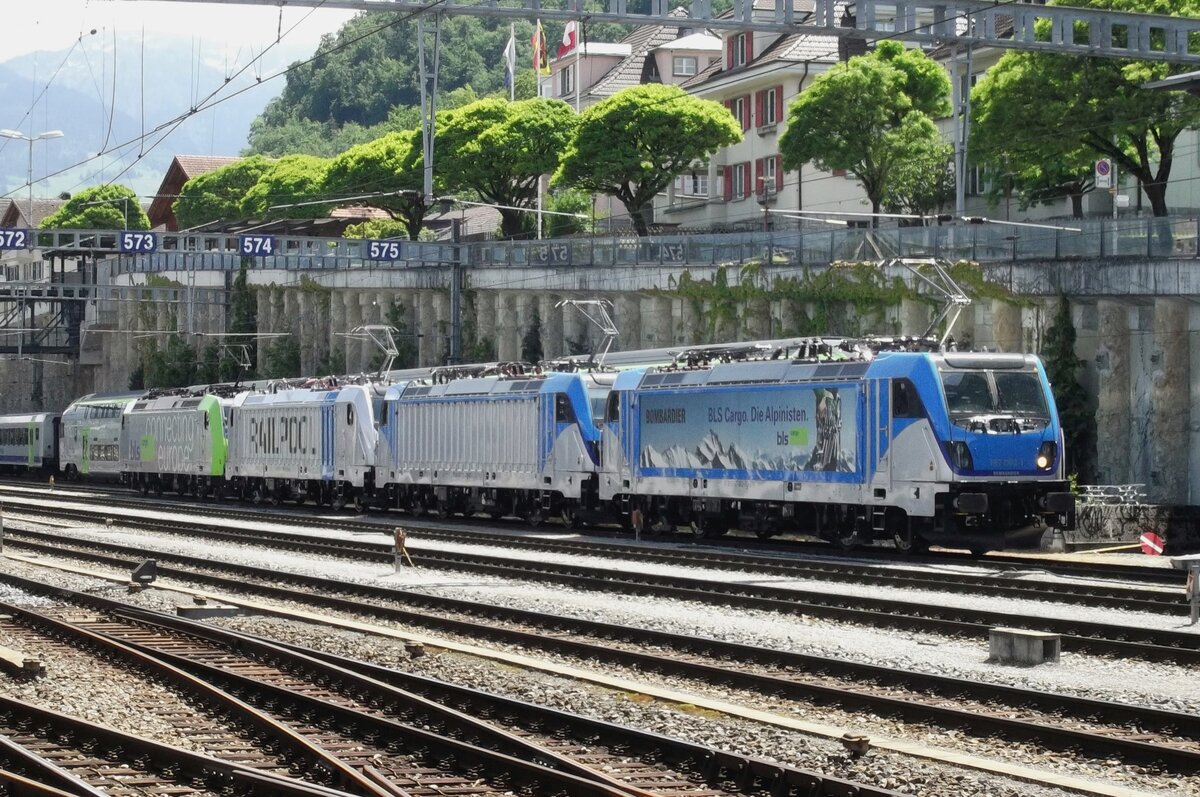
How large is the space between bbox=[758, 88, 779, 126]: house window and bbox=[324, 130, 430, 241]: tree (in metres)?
16.8

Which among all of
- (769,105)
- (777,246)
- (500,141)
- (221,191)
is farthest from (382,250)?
(221,191)

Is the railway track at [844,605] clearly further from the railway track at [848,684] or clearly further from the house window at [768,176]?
the house window at [768,176]

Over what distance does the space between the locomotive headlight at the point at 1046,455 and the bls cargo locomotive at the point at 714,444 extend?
0.02m

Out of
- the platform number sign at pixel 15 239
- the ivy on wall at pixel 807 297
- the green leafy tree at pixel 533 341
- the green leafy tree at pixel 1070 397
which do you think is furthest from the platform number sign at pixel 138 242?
the green leafy tree at pixel 1070 397

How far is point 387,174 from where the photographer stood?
8900 cm

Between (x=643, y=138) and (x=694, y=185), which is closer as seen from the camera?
(x=643, y=138)

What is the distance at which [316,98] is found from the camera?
197875 mm

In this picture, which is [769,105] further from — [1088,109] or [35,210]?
[35,210]

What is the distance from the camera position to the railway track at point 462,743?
11.3m

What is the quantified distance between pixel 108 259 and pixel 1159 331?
80619mm

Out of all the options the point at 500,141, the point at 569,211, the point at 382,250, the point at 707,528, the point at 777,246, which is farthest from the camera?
the point at 569,211

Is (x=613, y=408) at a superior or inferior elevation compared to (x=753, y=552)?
superior

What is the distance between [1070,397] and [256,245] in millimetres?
28728

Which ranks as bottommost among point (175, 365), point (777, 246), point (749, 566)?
point (749, 566)
